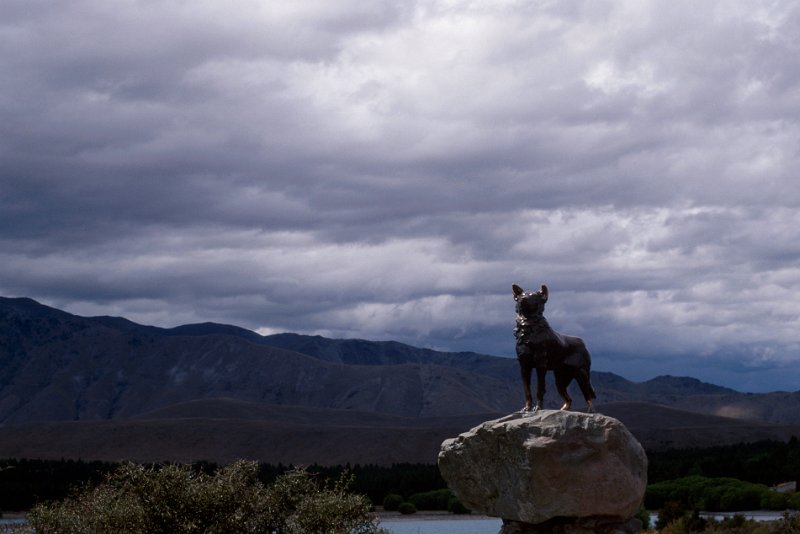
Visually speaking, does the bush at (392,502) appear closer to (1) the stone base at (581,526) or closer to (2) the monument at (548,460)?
(2) the monument at (548,460)

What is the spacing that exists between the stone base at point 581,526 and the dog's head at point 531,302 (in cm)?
394

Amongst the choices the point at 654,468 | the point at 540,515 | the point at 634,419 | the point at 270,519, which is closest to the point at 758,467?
the point at 654,468

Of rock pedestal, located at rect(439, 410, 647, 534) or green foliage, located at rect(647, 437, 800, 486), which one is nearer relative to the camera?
rock pedestal, located at rect(439, 410, 647, 534)

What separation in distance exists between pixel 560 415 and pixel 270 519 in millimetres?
11012

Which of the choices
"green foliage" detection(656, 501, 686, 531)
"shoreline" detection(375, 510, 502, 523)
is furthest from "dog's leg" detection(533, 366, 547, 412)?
"shoreline" detection(375, 510, 502, 523)

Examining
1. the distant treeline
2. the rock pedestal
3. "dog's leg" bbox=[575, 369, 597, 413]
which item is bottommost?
the distant treeline

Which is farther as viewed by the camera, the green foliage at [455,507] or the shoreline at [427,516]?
the green foliage at [455,507]

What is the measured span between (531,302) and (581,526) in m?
4.32

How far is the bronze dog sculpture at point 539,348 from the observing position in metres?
22.3

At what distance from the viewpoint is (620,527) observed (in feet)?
71.8

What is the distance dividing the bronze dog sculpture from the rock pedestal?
0.92m

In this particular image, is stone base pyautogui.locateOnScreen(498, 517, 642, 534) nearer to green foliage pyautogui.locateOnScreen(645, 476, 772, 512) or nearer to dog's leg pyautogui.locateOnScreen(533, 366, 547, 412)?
dog's leg pyautogui.locateOnScreen(533, 366, 547, 412)

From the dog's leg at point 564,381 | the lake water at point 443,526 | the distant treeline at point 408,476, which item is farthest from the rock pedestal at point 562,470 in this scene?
the distant treeline at point 408,476

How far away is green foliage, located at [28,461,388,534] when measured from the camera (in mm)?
25859
